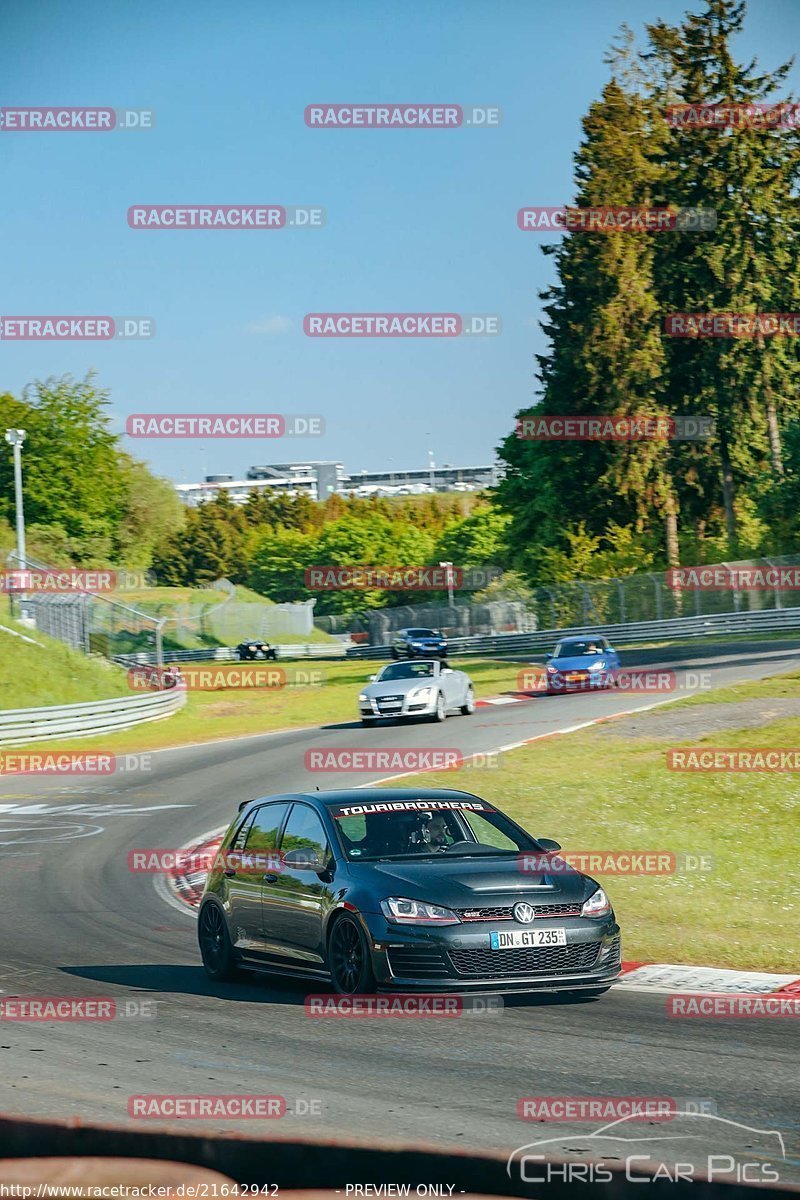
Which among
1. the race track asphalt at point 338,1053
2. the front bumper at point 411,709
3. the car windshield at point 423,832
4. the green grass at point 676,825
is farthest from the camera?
the front bumper at point 411,709

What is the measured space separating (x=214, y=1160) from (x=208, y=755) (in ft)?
88.2

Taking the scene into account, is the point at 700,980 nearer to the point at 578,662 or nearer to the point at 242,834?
the point at 242,834

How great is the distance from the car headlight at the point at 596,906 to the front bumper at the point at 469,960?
174 mm

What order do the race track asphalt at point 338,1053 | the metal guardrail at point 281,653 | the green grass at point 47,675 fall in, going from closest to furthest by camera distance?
1. the race track asphalt at point 338,1053
2. the green grass at point 47,675
3. the metal guardrail at point 281,653

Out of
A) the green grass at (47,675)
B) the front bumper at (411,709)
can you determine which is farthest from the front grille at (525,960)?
the green grass at (47,675)

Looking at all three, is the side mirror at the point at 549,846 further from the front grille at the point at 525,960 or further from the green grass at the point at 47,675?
the green grass at the point at 47,675

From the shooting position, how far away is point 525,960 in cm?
933

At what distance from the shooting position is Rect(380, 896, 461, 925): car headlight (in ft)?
30.6

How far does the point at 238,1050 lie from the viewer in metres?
8.30

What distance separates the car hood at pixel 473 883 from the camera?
30.9 feet

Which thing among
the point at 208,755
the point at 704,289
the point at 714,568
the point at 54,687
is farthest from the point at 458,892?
the point at 704,289

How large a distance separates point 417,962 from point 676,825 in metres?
9.66

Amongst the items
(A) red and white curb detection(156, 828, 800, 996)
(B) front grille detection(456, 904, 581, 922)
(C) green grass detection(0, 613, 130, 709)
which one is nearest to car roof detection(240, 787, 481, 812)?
(B) front grille detection(456, 904, 581, 922)

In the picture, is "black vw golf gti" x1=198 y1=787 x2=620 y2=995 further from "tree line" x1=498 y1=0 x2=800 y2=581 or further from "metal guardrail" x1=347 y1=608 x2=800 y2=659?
"tree line" x1=498 y1=0 x2=800 y2=581
